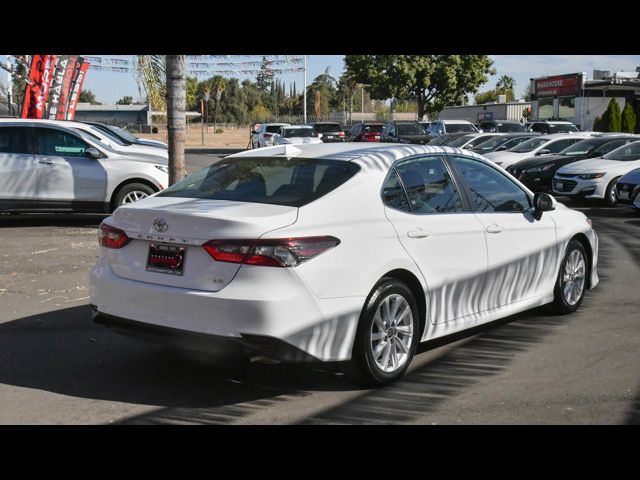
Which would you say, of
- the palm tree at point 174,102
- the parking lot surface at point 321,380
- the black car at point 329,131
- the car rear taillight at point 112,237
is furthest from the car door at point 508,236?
the black car at point 329,131

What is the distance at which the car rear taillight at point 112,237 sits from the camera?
5.33m

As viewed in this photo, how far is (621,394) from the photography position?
17.1 ft

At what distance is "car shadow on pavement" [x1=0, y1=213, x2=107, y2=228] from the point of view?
13914 mm

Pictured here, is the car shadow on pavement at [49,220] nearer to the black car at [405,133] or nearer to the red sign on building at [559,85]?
the black car at [405,133]

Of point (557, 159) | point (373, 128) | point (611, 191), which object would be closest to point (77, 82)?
point (373, 128)

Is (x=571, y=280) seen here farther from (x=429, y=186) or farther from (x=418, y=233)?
(x=418, y=233)

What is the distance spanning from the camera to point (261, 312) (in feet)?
15.5

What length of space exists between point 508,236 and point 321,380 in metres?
1.99

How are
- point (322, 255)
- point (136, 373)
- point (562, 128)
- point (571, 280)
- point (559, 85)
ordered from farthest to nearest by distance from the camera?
point (559, 85) → point (562, 128) → point (571, 280) → point (136, 373) → point (322, 255)

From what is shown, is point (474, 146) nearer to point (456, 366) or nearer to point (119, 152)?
point (119, 152)

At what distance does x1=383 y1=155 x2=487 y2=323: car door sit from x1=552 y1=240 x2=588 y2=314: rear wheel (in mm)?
1403

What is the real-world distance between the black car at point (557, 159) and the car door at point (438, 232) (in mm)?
13755

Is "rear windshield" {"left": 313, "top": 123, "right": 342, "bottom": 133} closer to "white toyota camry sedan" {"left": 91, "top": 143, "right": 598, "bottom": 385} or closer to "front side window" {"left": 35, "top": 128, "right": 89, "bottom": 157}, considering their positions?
"front side window" {"left": 35, "top": 128, "right": 89, "bottom": 157}
